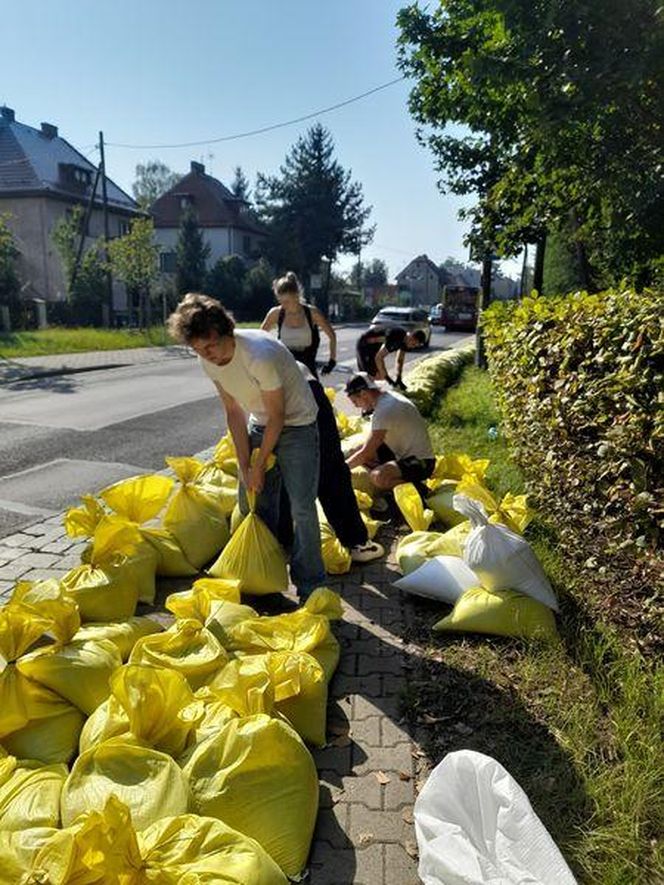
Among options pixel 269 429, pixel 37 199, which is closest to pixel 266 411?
pixel 269 429

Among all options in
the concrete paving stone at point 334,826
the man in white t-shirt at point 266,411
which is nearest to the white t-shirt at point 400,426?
the man in white t-shirt at point 266,411

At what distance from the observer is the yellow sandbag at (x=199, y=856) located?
59.9 inches

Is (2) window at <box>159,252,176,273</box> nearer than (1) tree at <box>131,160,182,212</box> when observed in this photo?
Yes

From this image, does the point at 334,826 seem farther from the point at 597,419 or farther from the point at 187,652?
the point at 597,419

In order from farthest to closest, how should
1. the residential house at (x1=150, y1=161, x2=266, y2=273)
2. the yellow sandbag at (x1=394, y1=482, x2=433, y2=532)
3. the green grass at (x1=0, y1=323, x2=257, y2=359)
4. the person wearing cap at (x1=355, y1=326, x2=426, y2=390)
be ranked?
the residential house at (x1=150, y1=161, x2=266, y2=273) → the green grass at (x1=0, y1=323, x2=257, y2=359) → the person wearing cap at (x1=355, y1=326, x2=426, y2=390) → the yellow sandbag at (x1=394, y1=482, x2=433, y2=532)

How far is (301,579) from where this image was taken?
11.7 ft

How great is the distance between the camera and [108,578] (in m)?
3.17

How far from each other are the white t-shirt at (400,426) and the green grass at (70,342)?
50.3 ft

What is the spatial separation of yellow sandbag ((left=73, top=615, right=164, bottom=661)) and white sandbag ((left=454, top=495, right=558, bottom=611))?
5.10 feet

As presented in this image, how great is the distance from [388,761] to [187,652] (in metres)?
0.83

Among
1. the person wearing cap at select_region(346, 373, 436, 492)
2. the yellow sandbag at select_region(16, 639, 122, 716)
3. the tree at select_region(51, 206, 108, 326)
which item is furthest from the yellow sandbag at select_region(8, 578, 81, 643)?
the tree at select_region(51, 206, 108, 326)

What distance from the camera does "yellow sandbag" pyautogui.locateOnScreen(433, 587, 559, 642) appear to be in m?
3.16

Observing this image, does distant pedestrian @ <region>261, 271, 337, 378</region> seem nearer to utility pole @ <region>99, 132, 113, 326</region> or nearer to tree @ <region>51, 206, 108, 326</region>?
utility pole @ <region>99, 132, 113, 326</region>

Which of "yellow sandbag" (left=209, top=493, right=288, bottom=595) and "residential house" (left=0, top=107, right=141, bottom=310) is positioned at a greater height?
"residential house" (left=0, top=107, right=141, bottom=310)
